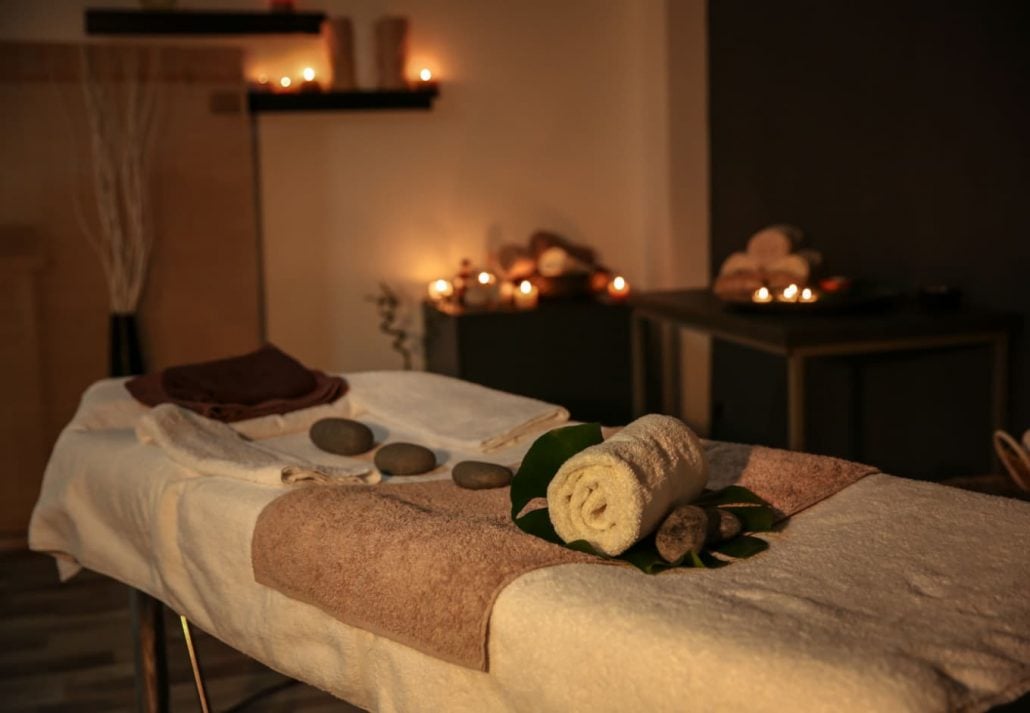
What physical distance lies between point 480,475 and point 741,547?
0.41m

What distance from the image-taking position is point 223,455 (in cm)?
177

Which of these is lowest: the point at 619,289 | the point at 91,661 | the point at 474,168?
the point at 91,661

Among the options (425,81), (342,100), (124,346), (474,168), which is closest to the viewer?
(124,346)

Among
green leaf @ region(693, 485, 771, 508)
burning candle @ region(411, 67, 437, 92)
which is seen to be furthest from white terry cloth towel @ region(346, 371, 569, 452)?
burning candle @ region(411, 67, 437, 92)

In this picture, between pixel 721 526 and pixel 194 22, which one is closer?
pixel 721 526

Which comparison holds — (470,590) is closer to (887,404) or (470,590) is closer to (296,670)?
(296,670)

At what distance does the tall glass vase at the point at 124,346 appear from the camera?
3.82 metres

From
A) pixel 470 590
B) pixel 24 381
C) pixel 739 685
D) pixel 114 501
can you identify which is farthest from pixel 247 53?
pixel 739 685

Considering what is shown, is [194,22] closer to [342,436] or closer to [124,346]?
[124,346]

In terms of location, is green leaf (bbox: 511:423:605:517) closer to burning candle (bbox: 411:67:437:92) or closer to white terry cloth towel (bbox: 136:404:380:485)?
white terry cloth towel (bbox: 136:404:380:485)

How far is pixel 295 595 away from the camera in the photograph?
58.5 inches

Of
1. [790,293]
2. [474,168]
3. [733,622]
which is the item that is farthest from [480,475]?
[474,168]

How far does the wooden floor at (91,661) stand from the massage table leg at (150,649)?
1.58 ft

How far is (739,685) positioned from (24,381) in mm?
3150
